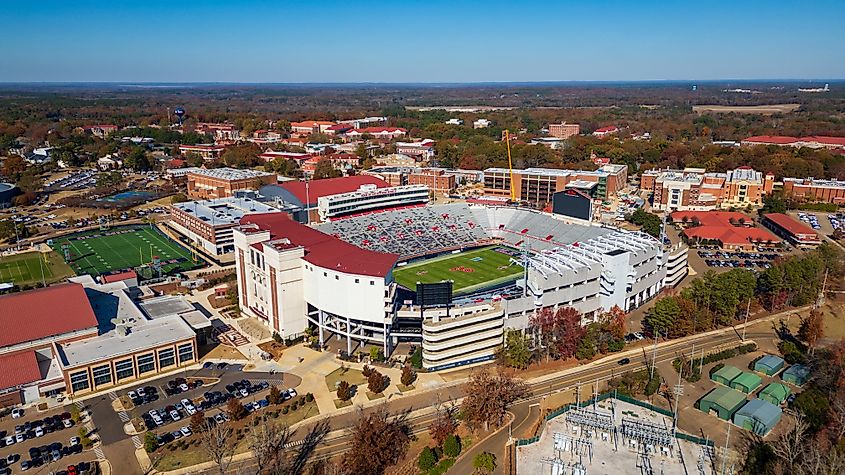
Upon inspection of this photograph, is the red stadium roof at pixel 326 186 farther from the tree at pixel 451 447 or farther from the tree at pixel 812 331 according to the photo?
the tree at pixel 812 331

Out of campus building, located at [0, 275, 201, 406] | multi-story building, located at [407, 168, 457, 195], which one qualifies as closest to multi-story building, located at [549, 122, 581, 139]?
multi-story building, located at [407, 168, 457, 195]

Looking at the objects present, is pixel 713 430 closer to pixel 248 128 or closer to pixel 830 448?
pixel 830 448

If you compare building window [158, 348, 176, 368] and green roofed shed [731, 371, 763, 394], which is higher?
building window [158, 348, 176, 368]

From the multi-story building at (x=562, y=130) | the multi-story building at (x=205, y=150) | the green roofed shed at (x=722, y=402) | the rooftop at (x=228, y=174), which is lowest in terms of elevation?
the green roofed shed at (x=722, y=402)

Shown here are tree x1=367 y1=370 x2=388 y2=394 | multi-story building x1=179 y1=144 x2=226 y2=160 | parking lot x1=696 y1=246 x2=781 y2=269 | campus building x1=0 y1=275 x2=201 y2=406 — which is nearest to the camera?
tree x1=367 y1=370 x2=388 y2=394

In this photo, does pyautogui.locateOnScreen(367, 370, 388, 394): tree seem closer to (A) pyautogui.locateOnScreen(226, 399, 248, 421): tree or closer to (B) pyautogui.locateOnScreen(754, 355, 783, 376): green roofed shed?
(A) pyautogui.locateOnScreen(226, 399, 248, 421): tree

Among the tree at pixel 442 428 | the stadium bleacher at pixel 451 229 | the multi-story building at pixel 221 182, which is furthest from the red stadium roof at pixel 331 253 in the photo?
the multi-story building at pixel 221 182

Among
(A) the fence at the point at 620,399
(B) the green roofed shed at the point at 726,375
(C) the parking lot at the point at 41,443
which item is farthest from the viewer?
(B) the green roofed shed at the point at 726,375
